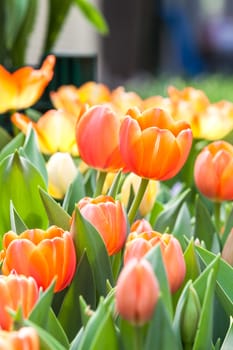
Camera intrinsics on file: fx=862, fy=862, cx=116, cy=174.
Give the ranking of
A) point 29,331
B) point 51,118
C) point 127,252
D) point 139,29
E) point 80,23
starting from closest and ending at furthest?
point 29,331 → point 127,252 → point 51,118 → point 80,23 → point 139,29

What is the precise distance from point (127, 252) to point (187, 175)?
0.51 m

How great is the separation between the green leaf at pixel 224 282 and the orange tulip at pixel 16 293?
130 millimetres

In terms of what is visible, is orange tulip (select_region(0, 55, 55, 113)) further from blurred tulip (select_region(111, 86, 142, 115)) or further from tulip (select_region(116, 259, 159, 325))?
tulip (select_region(116, 259, 159, 325))

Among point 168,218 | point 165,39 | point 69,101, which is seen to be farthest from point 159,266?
point 165,39

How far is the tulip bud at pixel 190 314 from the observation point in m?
0.50

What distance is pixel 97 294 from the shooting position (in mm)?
589

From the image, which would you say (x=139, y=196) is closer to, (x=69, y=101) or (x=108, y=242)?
(x=108, y=242)

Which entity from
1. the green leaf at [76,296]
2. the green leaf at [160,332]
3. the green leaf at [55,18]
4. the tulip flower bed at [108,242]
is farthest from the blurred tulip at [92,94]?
the green leaf at [160,332]

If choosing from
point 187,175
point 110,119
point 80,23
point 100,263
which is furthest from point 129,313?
point 80,23

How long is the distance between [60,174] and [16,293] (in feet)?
0.96

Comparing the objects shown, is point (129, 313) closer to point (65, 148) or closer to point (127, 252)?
point (127, 252)

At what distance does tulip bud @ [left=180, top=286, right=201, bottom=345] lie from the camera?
499 mm

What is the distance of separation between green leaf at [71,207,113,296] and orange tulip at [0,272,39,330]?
0.08 m

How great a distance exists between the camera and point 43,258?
0.51 meters
